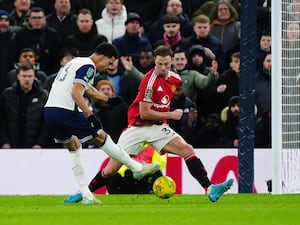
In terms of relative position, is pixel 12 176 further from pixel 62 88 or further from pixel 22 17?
pixel 62 88

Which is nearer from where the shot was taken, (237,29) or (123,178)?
(123,178)

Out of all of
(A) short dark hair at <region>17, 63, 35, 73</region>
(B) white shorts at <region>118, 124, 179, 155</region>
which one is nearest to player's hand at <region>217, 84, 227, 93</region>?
(A) short dark hair at <region>17, 63, 35, 73</region>

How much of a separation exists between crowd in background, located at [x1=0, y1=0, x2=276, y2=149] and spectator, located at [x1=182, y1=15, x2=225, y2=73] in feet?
0.06

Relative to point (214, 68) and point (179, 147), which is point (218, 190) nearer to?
point (179, 147)

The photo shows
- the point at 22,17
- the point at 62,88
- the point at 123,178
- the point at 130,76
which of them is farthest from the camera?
the point at 22,17

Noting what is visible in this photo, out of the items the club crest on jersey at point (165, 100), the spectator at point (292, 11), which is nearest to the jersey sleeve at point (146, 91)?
the club crest on jersey at point (165, 100)

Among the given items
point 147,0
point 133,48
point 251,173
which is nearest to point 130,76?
point 133,48

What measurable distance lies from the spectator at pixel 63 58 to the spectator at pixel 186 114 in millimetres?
2100

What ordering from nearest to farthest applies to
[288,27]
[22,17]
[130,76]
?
1. [288,27]
2. [130,76]
3. [22,17]

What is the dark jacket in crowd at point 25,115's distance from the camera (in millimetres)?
18906

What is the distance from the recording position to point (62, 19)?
67.7 feet

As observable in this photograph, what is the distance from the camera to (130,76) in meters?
19.5

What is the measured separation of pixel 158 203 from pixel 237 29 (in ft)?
23.8

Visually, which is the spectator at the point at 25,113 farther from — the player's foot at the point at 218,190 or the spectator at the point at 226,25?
the player's foot at the point at 218,190
